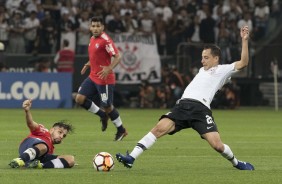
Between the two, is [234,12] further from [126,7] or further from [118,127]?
[118,127]

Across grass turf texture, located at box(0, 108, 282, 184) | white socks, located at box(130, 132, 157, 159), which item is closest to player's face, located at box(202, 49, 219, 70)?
white socks, located at box(130, 132, 157, 159)

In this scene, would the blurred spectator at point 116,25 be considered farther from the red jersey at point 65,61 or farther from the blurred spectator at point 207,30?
the blurred spectator at point 207,30

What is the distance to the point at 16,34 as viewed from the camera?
34.2m

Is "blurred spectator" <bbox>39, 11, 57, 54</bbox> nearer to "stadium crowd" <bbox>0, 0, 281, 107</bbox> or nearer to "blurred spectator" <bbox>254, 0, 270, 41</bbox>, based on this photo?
"stadium crowd" <bbox>0, 0, 281, 107</bbox>

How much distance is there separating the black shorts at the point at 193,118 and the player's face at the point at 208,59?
658 millimetres

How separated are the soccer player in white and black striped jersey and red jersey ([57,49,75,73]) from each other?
1987cm

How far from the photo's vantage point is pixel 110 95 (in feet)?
67.7

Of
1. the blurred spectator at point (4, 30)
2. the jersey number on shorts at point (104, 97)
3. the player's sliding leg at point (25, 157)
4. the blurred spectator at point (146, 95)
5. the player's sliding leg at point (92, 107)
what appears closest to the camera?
the player's sliding leg at point (25, 157)

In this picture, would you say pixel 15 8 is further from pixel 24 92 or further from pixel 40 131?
pixel 40 131

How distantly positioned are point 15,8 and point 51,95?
4022mm

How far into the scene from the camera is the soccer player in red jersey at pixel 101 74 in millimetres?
20234

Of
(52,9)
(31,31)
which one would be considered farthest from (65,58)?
(52,9)

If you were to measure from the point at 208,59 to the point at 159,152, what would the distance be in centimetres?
345

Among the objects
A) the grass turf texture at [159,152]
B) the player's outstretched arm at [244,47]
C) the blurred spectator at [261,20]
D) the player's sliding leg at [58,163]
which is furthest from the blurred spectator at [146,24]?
the player's outstretched arm at [244,47]
